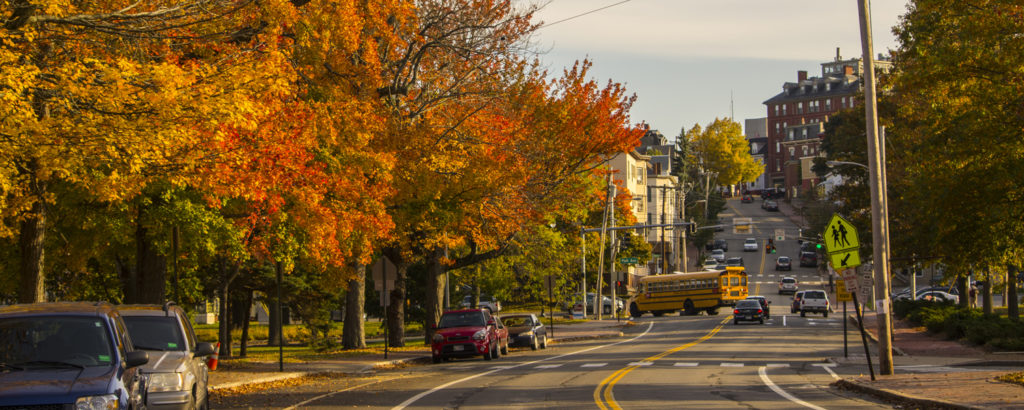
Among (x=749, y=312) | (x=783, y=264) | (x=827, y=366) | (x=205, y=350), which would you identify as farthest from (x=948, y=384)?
(x=783, y=264)

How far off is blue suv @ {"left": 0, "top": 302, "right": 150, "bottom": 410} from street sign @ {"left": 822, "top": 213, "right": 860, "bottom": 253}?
15659mm

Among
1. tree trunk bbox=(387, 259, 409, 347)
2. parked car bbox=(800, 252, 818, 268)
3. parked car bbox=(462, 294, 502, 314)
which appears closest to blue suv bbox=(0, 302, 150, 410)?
tree trunk bbox=(387, 259, 409, 347)

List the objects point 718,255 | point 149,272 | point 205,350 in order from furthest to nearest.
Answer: point 718,255, point 149,272, point 205,350

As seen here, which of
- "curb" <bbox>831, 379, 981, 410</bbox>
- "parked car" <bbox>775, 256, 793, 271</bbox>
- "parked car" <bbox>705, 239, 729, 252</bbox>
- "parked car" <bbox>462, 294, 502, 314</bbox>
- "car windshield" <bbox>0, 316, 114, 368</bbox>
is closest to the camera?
"car windshield" <bbox>0, 316, 114, 368</bbox>

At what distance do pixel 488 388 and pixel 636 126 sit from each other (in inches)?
875

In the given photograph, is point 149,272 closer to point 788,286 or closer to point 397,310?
point 397,310

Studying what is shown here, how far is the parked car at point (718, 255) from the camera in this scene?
354 ft

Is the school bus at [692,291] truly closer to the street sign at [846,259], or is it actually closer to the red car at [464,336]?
the red car at [464,336]

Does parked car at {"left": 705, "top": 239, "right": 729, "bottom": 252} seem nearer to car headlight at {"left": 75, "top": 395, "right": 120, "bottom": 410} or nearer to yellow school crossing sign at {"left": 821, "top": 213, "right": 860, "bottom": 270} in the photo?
yellow school crossing sign at {"left": 821, "top": 213, "right": 860, "bottom": 270}

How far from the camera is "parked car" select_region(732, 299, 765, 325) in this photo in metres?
53.3

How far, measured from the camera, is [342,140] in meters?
25.5

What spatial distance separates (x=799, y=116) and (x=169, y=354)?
17773 cm

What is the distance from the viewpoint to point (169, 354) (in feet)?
42.7

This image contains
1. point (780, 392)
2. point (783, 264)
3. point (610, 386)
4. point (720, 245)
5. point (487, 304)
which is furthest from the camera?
point (720, 245)
